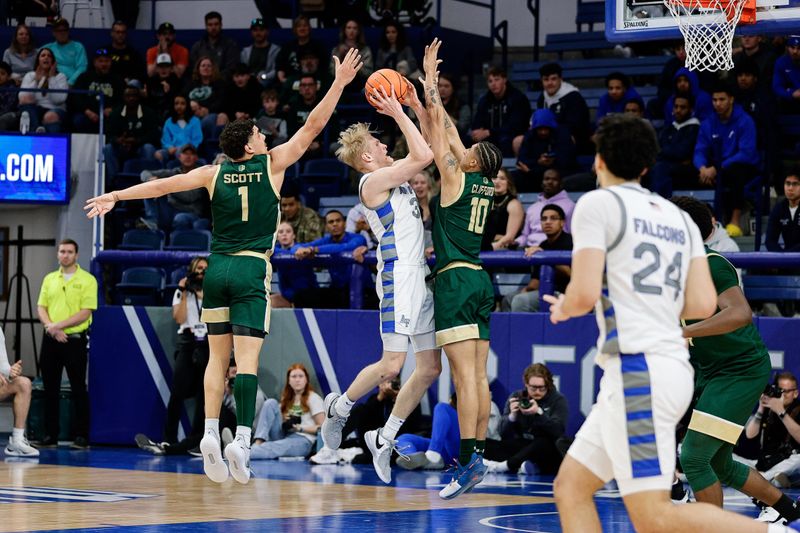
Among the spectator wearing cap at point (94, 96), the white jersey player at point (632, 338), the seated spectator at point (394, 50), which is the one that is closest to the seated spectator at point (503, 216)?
the seated spectator at point (394, 50)

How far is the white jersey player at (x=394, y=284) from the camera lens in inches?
387

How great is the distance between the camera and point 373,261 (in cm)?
1352

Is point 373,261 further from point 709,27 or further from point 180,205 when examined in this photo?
point 180,205

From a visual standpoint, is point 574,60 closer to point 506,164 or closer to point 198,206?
point 506,164

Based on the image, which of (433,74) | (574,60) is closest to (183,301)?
(433,74)

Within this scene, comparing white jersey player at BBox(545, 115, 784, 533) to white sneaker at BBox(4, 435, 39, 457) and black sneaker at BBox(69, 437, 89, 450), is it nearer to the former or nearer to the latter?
white sneaker at BBox(4, 435, 39, 457)

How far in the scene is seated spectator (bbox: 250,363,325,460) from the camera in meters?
14.0

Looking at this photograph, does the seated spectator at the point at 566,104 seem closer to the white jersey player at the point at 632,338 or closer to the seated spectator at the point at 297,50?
the seated spectator at the point at 297,50

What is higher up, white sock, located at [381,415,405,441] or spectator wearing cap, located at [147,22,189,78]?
spectator wearing cap, located at [147,22,189,78]

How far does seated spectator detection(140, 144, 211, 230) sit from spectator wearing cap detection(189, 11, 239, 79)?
8.85 ft

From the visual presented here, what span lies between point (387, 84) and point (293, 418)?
5.58 m

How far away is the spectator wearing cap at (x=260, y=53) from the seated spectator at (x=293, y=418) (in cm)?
739

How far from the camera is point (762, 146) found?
51.1 ft

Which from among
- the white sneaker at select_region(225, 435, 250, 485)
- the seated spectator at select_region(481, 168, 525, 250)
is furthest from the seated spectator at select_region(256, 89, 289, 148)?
the white sneaker at select_region(225, 435, 250, 485)
